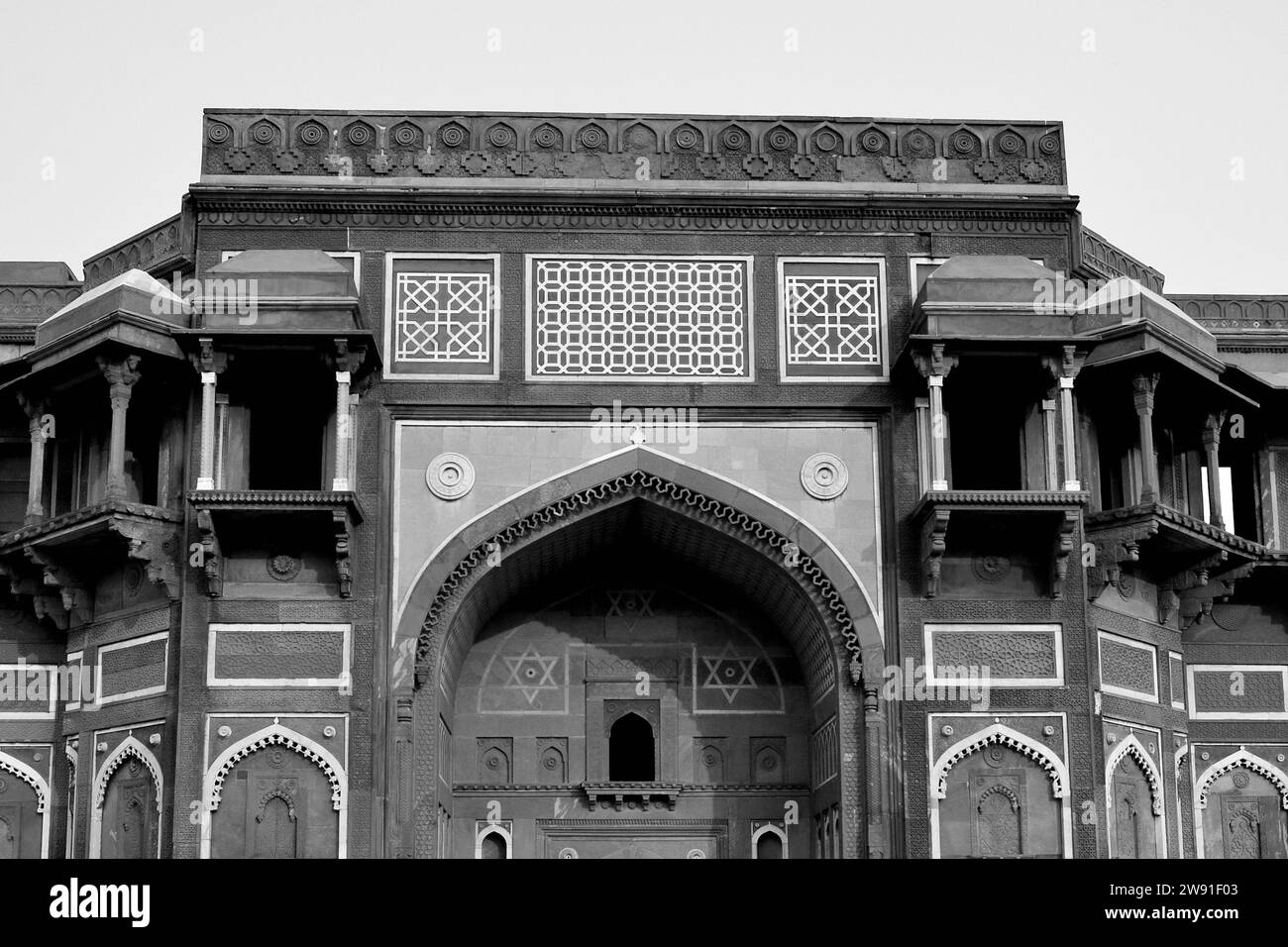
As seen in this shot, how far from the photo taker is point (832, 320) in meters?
19.2

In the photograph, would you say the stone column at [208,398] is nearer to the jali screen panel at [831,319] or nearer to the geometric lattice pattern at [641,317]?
the geometric lattice pattern at [641,317]

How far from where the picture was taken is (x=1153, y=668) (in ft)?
63.7

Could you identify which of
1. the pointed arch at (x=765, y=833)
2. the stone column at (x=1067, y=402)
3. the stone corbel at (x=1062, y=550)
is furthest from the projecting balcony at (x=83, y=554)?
the stone column at (x=1067, y=402)

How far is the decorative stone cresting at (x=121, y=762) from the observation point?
18.1m

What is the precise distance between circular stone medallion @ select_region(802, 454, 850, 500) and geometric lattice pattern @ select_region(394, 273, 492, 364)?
306 centimetres

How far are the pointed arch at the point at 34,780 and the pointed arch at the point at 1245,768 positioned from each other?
10.8 m

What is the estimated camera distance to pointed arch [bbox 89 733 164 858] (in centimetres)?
1817

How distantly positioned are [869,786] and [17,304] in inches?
372

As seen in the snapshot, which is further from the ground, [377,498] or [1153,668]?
[377,498]

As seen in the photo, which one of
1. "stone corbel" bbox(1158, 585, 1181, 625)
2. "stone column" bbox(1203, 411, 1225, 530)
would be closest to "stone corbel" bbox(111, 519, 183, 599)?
"stone corbel" bbox(1158, 585, 1181, 625)

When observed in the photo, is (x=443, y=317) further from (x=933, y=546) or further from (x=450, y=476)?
(x=933, y=546)
